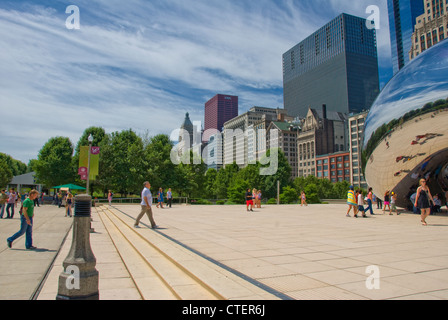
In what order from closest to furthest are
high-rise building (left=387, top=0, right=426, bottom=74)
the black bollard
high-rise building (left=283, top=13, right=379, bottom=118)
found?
1. the black bollard
2. high-rise building (left=387, top=0, right=426, bottom=74)
3. high-rise building (left=283, top=13, right=379, bottom=118)

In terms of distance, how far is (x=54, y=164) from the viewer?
4850cm

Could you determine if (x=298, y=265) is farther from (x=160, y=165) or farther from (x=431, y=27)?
(x=431, y=27)

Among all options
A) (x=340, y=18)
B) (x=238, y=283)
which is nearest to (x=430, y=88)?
(x=238, y=283)

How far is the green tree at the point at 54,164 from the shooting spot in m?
48.5

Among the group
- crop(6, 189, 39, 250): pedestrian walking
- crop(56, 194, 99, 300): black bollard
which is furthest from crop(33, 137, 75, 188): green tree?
crop(56, 194, 99, 300): black bollard

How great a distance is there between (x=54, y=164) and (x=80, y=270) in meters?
51.5

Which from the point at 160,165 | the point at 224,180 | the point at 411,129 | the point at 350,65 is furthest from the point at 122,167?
the point at 350,65

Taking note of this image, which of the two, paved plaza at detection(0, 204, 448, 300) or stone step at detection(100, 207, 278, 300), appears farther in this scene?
paved plaza at detection(0, 204, 448, 300)

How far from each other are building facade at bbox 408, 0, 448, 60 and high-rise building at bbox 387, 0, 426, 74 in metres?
47.9

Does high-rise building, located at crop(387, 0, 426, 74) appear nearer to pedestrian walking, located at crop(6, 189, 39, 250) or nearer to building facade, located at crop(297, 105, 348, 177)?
building facade, located at crop(297, 105, 348, 177)

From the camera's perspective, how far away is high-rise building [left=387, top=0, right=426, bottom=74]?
160m

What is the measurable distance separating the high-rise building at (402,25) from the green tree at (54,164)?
169946mm

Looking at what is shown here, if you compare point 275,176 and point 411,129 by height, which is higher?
point 275,176
